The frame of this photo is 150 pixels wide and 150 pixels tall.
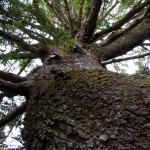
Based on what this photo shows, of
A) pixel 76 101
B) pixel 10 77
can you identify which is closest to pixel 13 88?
pixel 10 77

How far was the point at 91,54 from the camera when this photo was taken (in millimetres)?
2740

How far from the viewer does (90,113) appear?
1.42 meters

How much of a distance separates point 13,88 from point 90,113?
792mm

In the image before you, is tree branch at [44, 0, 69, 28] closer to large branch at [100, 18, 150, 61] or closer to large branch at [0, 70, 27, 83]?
large branch at [100, 18, 150, 61]

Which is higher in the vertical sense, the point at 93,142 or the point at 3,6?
the point at 3,6

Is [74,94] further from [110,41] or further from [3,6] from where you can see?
[110,41]

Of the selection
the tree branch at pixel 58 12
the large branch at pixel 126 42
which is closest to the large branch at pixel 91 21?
the large branch at pixel 126 42

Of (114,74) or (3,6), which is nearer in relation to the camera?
(114,74)

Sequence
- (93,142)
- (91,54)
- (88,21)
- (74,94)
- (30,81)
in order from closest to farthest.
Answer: (93,142) → (74,94) → (30,81) → (88,21) → (91,54)

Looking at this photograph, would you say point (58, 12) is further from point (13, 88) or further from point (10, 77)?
point (13, 88)

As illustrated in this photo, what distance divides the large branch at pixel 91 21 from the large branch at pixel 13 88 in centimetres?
92

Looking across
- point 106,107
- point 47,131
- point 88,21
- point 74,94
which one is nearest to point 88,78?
point 74,94

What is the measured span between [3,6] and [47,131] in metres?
1.26

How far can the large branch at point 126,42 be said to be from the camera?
2949 mm
